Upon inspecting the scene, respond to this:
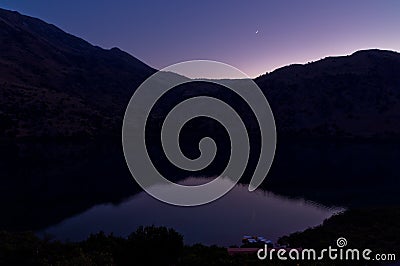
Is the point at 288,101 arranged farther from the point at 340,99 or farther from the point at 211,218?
the point at 211,218

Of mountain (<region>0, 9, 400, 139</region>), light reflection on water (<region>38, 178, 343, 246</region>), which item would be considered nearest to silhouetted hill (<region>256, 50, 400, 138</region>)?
mountain (<region>0, 9, 400, 139</region>)

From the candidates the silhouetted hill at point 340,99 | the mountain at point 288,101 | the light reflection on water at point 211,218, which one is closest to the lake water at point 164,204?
the light reflection on water at point 211,218

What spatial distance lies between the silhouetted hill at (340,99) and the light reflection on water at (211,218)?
83881mm

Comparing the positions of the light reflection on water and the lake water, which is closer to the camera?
the light reflection on water

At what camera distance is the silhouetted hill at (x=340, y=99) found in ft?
454

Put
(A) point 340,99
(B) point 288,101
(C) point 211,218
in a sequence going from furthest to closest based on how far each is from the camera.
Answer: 1. (B) point 288,101
2. (A) point 340,99
3. (C) point 211,218

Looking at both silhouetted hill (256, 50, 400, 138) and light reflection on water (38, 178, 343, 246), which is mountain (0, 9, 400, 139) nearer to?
silhouetted hill (256, 50, 400, 138)

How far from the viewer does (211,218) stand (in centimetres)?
4866

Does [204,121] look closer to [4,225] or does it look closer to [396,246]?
[4,225]

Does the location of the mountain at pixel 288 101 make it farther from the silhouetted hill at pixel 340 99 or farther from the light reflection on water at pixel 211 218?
the light reflection on water at pixel 211 218

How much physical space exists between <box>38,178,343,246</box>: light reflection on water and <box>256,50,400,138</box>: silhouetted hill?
8388 centimetres

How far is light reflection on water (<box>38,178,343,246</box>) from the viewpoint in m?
42.8

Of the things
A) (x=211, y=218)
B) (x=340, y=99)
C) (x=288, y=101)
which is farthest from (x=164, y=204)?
(x=340, y=99)

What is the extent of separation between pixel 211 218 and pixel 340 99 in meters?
122
